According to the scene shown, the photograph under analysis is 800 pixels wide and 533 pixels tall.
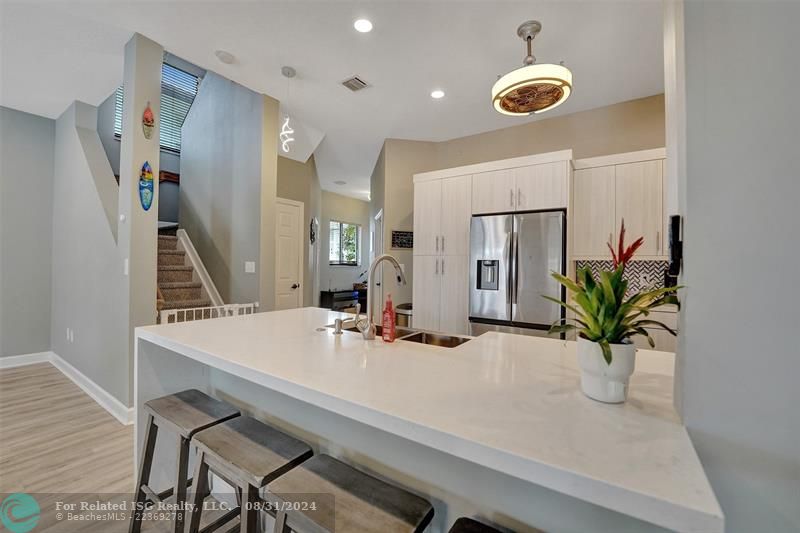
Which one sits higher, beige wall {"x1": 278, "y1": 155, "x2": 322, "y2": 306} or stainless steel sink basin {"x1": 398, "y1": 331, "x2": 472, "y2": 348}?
beige wall {"x1": 278, "y1": 155, "x2": 322, "y2": 306}

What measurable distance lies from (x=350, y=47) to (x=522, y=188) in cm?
194

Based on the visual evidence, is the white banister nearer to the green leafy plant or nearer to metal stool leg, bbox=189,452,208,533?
metal stool leg, bbox=189,452,208,533

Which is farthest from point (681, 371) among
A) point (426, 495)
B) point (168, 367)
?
point (168, 367)

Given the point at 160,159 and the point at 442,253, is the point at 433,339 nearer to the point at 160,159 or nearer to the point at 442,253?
the point at 442,253

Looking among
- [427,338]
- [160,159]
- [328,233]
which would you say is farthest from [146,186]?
[328,233]

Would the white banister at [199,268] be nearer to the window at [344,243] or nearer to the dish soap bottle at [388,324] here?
the dish soap bottle at [388,324]

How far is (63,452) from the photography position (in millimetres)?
2246

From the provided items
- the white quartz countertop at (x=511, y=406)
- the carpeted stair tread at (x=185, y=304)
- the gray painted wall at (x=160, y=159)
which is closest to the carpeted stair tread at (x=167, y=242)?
the carpeted stair tread at (x=185, y=304)

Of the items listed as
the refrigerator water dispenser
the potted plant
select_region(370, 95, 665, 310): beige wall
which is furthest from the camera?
select_region(370, 95, 665, 310): beige wall

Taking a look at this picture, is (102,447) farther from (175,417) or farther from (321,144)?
(321,144)

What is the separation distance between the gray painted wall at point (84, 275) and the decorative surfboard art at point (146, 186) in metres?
0.52

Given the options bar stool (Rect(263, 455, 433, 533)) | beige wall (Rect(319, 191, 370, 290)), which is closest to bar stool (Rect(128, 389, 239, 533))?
bar stool (Rect(263, 455, 433, 533))

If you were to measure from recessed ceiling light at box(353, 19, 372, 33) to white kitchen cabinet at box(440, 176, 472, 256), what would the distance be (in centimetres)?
165

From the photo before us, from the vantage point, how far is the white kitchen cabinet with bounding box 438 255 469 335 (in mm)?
3500
